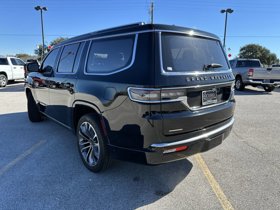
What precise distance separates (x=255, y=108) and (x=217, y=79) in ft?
19.4

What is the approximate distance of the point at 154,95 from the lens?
2.43m

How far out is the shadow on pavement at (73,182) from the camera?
2752mm

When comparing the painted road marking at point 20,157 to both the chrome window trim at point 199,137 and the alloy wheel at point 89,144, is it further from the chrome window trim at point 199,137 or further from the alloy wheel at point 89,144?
the chrome window trim at point 199,137

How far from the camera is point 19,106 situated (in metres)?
8.41

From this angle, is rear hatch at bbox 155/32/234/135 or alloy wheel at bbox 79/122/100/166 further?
alloy wheel at bbox 79/122/100/166

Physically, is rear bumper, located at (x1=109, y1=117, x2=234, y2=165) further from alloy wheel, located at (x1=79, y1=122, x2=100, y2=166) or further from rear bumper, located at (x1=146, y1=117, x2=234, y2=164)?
alloy wheel, located at (x1=79, y1=122, x2=100, y2=166)

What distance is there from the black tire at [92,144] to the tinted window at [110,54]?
70 centimetres

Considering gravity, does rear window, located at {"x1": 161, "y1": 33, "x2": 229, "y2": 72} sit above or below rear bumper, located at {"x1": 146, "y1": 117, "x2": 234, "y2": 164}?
above

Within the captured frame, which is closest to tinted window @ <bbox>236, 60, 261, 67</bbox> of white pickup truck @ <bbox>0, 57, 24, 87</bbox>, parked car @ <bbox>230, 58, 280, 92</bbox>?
parked car @ <bbox>230, 58, 280, 92</bbox>

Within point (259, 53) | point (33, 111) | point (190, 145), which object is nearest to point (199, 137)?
point (190, 145)

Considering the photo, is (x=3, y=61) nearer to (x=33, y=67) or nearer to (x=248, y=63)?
(x=33, y=67)

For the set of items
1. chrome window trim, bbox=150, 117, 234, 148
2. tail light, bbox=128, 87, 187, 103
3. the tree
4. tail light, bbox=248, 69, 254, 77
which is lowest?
chrome window trim, bbox=150, 117, 234, 148

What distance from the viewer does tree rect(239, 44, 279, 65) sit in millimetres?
72062

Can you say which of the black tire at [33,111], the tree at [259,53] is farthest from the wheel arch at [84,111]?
the tree at [259,53]
